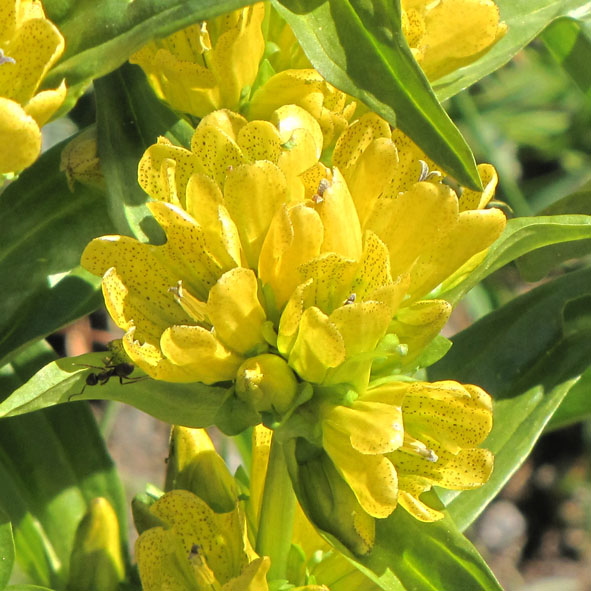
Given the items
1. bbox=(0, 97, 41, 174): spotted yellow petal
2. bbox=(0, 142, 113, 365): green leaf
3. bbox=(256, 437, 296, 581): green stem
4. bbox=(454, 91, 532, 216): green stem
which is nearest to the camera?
bbox=(0, 97, 41, 174): spotted yellow petal

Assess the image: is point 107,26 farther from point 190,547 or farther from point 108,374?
point 190,547

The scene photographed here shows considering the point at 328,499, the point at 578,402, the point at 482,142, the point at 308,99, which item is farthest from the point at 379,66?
the point at 482,142

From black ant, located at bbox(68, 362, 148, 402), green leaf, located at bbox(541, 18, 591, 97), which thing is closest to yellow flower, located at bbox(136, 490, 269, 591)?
black ant, located at bbox(68, 362, 148, 402)

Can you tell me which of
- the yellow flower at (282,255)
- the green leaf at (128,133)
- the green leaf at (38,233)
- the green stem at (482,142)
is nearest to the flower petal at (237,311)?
the yellow flower at (282,255)

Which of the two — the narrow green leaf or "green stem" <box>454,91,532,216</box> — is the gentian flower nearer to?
the narrow green leaf

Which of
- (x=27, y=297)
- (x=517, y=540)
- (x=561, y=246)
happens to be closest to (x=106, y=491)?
(x=27, y=297)
